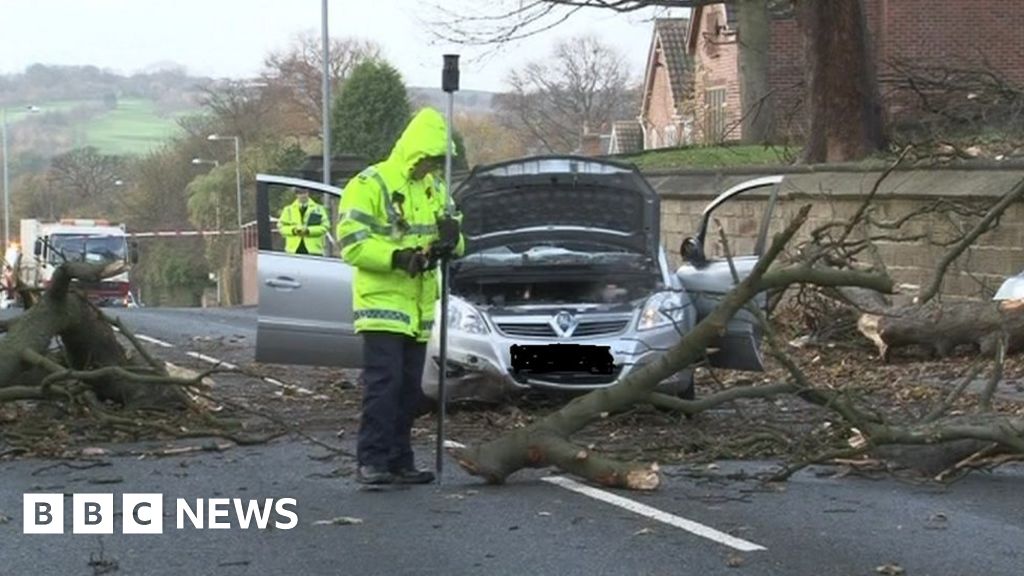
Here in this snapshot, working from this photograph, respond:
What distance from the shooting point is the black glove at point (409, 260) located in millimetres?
9430

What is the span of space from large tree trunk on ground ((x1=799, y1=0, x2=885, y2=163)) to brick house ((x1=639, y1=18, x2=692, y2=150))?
102ft

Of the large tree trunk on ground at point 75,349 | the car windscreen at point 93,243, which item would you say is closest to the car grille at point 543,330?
the large tree trunk on ground at point 75,349

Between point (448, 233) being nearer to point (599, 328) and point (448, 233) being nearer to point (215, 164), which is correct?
point (599, 328)

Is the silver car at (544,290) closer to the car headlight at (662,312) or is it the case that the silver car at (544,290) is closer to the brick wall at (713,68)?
the car headlight at (662,312)

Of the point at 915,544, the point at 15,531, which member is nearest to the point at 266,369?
the point at 15,531

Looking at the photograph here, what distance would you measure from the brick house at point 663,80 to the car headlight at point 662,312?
41.6 meters

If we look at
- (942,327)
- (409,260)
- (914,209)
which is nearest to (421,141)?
(409,260)

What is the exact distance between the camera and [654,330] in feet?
39.9

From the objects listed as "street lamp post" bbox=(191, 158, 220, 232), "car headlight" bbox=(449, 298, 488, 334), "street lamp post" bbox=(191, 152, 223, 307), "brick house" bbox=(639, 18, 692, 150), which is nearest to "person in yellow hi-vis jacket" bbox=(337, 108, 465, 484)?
"car headlight" bbox=(449, 298, 488, 334)

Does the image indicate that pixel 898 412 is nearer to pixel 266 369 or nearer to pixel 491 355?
pixel 491 355

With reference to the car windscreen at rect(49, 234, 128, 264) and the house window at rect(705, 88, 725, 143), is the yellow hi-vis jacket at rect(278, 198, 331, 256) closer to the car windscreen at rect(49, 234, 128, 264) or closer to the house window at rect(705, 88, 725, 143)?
the house window at rect(705, 88, 725, 143)

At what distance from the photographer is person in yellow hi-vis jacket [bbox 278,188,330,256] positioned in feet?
59.4

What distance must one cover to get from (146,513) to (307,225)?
9.53 m

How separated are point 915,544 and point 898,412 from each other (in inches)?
183
